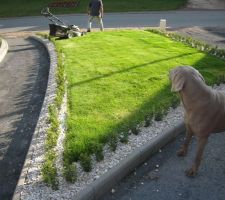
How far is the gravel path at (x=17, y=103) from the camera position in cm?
693

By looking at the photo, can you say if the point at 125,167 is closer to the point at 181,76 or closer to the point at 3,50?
the point at 181,76

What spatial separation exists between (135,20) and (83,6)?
717 centimetres

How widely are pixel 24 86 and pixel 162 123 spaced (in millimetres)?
5122

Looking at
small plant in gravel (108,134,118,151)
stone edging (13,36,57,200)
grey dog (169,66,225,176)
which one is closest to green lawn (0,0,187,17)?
stone edging (13,36,57,200)

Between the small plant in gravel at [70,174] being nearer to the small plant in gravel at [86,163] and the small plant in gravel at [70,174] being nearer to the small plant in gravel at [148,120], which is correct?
the small plant in gravel at [86,163]

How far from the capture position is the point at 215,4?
30.6 meters

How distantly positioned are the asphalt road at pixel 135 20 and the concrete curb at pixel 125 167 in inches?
621

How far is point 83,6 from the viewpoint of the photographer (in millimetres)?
30281

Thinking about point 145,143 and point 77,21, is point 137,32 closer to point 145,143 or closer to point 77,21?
point 77,21

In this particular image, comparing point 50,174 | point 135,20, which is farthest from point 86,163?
point 135,20

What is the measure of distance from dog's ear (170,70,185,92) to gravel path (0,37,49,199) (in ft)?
10.8

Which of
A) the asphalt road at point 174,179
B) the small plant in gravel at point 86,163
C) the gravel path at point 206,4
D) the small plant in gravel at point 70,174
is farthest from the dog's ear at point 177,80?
the gravel path at point 206,4

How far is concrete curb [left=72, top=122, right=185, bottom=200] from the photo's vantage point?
19.7 ft

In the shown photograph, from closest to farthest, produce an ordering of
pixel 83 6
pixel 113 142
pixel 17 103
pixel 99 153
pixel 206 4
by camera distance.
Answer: pixel 99 153
pixel 113 142
pixel 17 103
pixel 83 6
pixel 206 4
